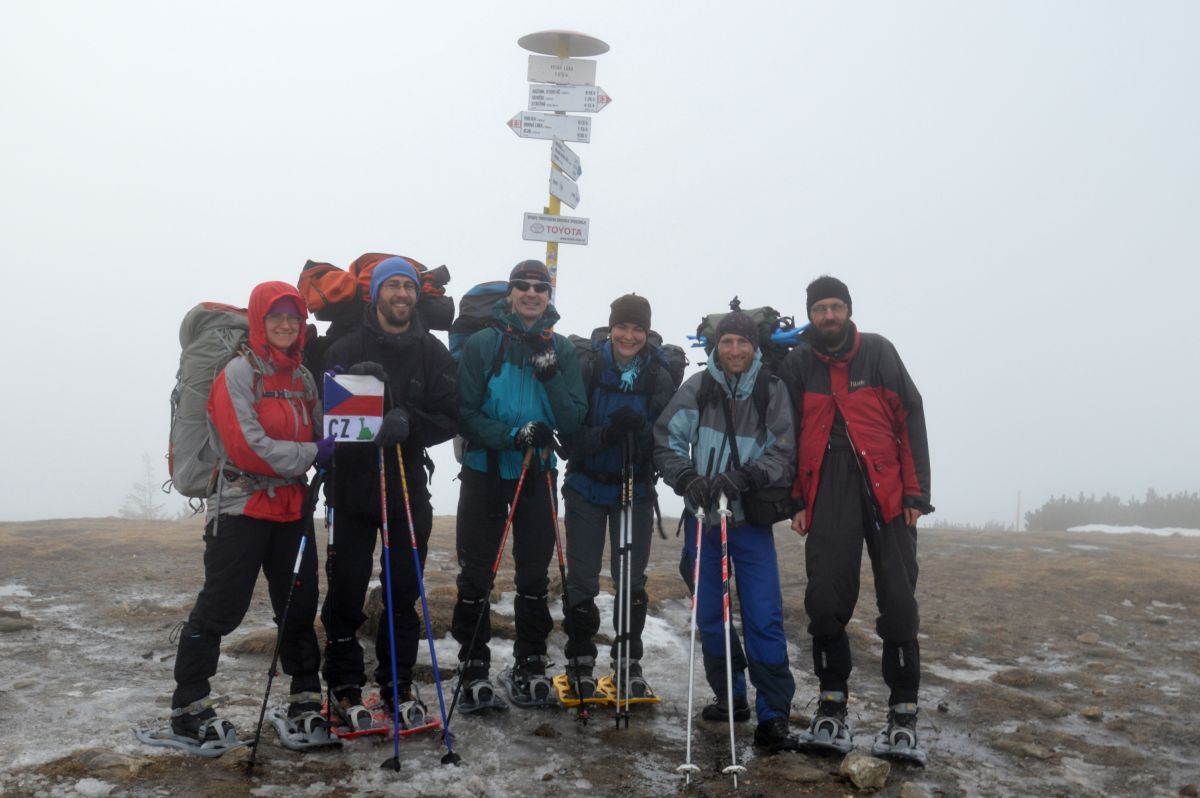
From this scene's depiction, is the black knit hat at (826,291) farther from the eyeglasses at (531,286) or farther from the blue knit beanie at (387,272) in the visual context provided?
the blue knit beanie at (387,272)

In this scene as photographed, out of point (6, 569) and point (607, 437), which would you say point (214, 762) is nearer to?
point (607, 437)

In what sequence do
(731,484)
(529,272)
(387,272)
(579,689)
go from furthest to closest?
(529,272) → (579,689) → (387,272) → (731,484)

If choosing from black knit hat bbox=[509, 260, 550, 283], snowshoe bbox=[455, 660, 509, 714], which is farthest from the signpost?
snowshoe bbox=[455, 660, 509, 714]

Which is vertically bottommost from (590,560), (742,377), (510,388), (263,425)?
(590,560)

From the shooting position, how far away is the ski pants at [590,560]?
20.4 ft

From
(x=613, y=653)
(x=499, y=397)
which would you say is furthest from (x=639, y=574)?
(x=499, y=397)

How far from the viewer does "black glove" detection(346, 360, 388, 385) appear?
527cm

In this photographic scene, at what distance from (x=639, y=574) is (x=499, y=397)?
1.66 meters

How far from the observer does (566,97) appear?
8.92 metres

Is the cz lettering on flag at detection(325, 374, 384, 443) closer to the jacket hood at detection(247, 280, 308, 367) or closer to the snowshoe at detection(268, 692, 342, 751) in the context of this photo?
the jacket hood at detection(247, 280, 308, 367)

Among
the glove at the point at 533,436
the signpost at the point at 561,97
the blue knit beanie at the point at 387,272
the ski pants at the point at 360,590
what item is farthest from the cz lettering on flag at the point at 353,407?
the signpost at the point at 561,97

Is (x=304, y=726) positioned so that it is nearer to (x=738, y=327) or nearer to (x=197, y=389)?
(x=197, y=389)

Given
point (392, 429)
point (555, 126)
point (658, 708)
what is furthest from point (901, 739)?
point (555, 126)

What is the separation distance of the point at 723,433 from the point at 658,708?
79.7 inches
